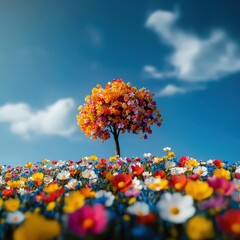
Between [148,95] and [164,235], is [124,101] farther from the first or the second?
[164,235]

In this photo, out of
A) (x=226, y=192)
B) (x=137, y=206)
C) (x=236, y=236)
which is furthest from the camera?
(x=226, y=192)

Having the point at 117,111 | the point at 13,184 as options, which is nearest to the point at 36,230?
the point at 13,184

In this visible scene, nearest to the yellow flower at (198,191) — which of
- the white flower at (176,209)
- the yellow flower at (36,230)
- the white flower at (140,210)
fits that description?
the white flower at (176,209)

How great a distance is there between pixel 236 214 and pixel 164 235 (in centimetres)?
45

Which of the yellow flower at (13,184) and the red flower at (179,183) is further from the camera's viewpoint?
the yellow flower at (13,184)

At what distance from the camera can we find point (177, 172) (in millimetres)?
5156

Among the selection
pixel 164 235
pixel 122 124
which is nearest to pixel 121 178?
pixel 164 235

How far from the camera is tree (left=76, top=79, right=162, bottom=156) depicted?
18.3 meters

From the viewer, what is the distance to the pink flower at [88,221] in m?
1.69

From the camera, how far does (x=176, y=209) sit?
2.10 m

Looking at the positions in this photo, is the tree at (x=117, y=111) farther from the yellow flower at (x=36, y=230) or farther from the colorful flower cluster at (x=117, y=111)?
the yellow flower at (x=36, y=230)

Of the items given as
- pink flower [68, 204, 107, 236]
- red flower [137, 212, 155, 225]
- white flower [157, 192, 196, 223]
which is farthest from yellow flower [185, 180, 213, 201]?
pink flower [68, 204, 107, 236]

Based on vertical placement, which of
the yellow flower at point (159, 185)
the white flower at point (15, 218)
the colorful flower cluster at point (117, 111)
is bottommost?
the white flower at point (15, 218)

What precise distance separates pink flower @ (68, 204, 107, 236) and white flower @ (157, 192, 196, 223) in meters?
0.43
